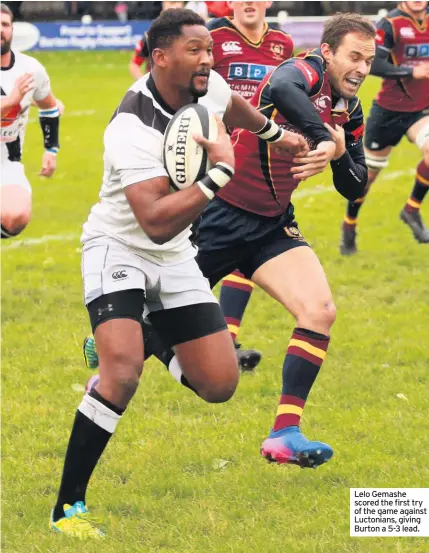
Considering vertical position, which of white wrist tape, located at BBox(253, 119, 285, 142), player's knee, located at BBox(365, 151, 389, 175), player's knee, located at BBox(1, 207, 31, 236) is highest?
white wrist tape, located at BBox(253, 119, 285, 142)

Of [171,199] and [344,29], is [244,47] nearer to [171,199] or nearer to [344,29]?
[344,29]

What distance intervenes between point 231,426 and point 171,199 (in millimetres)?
2017

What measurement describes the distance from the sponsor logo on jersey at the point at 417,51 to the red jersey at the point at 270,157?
14.8 ft

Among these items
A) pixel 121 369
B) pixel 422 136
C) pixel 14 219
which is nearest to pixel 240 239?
pixel 121 369

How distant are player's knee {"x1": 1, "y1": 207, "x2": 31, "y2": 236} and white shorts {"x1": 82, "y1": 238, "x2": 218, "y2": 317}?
3.34m

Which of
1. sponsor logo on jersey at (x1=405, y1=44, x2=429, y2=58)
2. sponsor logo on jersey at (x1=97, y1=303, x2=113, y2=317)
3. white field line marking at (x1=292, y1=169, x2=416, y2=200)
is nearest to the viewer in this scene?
sponsor logo on jersey at (x1=97, y1=303, x2=113, y2=317)

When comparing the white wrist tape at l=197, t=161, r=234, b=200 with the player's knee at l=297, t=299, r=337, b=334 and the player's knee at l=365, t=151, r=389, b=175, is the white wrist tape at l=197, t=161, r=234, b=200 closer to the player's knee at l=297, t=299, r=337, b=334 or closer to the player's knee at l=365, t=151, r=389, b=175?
the player's knee at l=297, t=299, r=337, b=334

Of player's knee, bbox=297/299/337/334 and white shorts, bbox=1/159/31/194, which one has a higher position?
player's knee, bbox=297/299/337/334

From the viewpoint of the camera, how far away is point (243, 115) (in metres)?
5.59

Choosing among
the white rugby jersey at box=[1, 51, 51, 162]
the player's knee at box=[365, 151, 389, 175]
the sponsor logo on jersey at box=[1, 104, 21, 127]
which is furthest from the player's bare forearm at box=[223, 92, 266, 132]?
the player's knee at box=[365, 151, 389, 175]

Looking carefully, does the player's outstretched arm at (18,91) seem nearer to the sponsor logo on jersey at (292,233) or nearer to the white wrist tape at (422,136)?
the sponsor logo on jersey at (292,233)

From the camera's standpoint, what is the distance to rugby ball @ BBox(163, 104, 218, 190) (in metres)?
4.77

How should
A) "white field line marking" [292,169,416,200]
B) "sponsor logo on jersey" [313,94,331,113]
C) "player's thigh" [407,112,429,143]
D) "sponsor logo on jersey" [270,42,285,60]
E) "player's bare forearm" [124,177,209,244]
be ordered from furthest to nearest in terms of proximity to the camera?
"white field line marking" [292,169,416,200], "player's thigh" [407,112,429,143], "sponsor logo on jersey" [270,42,285,60], "sponsor logo on jersey" [313,94,331,113], "player's bare forearm" [124,177,209,244]

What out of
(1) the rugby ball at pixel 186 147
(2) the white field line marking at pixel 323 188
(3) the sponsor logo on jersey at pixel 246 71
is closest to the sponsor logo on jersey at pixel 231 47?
(3) the sponsor logo on jersey at pixel 246 71
